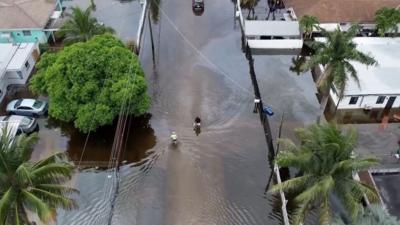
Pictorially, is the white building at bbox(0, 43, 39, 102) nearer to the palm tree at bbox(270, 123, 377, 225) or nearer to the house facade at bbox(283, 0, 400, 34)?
the palm tree at bbox(270, 123, 377, 225)

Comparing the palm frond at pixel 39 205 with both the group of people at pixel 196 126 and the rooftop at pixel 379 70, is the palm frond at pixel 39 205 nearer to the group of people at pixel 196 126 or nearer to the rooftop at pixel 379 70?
the group of people at pixel 196 126

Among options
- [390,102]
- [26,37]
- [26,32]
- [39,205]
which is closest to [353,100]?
[390,102]

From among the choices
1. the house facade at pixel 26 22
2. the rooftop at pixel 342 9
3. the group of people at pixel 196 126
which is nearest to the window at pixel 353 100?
the rooftop at pixel 342 9

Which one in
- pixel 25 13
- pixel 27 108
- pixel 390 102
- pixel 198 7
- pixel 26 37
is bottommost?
pixel 27 108

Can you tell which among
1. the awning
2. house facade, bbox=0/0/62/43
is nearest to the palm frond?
house facade, bbox=0/0/62/43

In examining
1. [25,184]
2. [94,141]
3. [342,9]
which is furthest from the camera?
[342,9]

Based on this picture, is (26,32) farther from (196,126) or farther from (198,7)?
(196,126)
